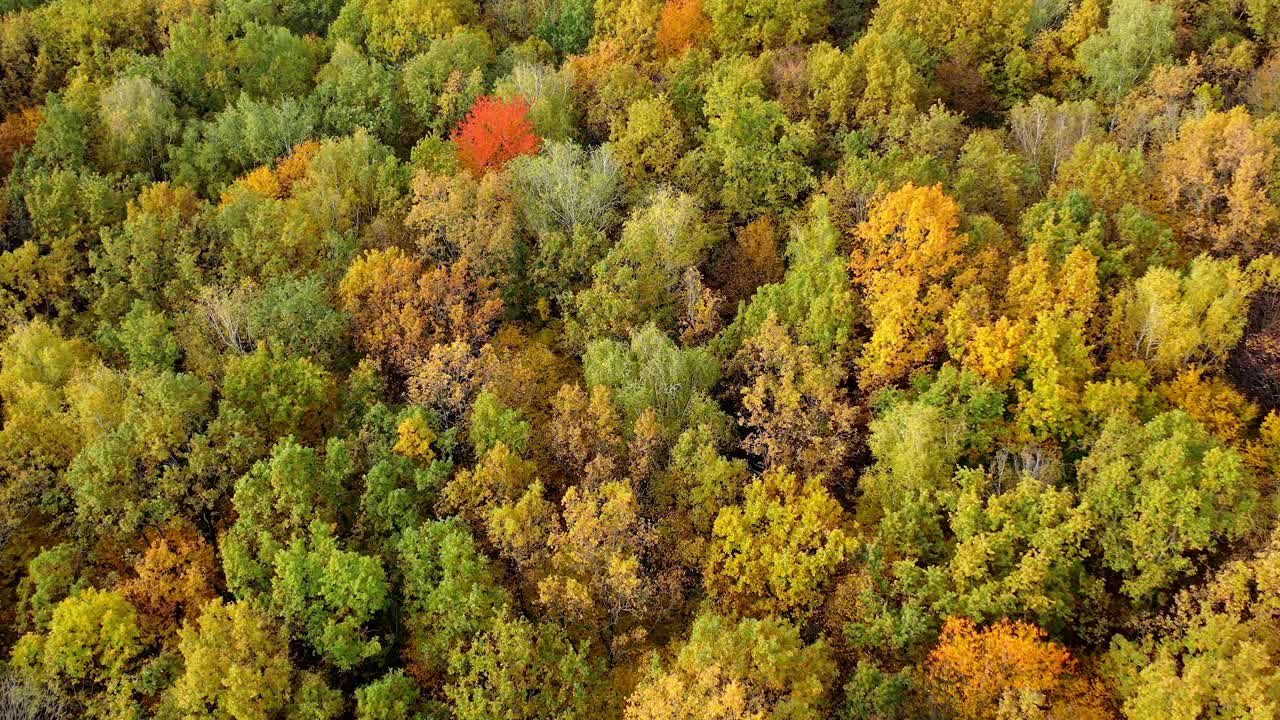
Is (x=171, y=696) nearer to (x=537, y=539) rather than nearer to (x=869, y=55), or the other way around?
(x=537, y=539)

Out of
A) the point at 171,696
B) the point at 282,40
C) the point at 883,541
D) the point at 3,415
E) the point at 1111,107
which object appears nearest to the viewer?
the point at 171,696

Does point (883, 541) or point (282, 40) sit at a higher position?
point (282, 40)

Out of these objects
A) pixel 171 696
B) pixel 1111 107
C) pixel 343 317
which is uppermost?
pixel 1111 107

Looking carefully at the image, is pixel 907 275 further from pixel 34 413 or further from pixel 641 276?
pixel 34 413

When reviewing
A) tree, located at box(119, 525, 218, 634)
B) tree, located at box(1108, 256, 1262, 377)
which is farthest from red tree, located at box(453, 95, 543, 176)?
tree, located at box(1108, 256, 1262, 377)

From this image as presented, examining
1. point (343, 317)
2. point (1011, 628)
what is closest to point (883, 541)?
point (1011, 628)

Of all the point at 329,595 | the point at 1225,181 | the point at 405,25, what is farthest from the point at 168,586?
the point at 1225,181
